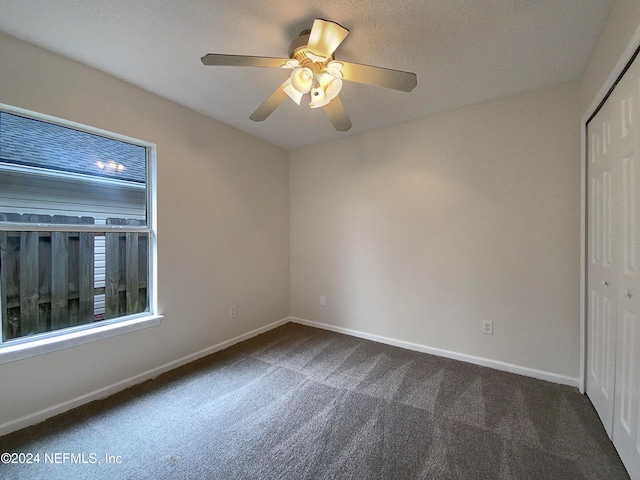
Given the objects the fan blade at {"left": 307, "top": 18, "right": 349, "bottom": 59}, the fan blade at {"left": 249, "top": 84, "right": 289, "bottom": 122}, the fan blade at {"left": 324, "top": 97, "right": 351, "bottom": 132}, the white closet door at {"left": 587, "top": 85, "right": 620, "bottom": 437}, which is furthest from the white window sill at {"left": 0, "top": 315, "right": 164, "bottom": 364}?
the white closet door at {"left": 587, "top": 85, "right": 620, "bottom": 437}

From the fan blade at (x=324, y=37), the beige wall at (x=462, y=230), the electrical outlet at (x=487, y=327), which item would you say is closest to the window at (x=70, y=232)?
the fan blade at (x=324, y=37)

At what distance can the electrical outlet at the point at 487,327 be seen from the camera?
92.0 inches

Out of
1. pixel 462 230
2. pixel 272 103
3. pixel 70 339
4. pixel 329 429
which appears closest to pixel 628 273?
pixel 462 230

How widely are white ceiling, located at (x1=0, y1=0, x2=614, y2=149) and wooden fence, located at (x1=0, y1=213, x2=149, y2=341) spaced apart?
1.20 metres

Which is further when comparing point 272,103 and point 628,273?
point 272,103

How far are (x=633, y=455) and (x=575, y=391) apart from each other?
2.88ft

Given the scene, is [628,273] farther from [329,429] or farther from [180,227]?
[180,227]

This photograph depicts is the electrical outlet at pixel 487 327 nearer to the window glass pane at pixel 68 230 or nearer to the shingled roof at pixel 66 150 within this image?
the window glass pane at pixel 68 230

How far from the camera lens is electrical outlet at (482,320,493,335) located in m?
2.34

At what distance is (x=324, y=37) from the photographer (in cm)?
130

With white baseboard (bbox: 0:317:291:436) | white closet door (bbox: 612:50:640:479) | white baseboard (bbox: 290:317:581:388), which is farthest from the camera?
white baseboard (bbox: 290:317:581:388)

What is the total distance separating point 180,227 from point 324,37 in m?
1.98

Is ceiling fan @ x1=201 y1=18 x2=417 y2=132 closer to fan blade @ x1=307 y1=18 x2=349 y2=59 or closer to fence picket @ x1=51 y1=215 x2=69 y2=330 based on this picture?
fan blade @ x1=307 y1=18 x2=349 y2=59

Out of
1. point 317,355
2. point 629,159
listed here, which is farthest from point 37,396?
point 629,159
